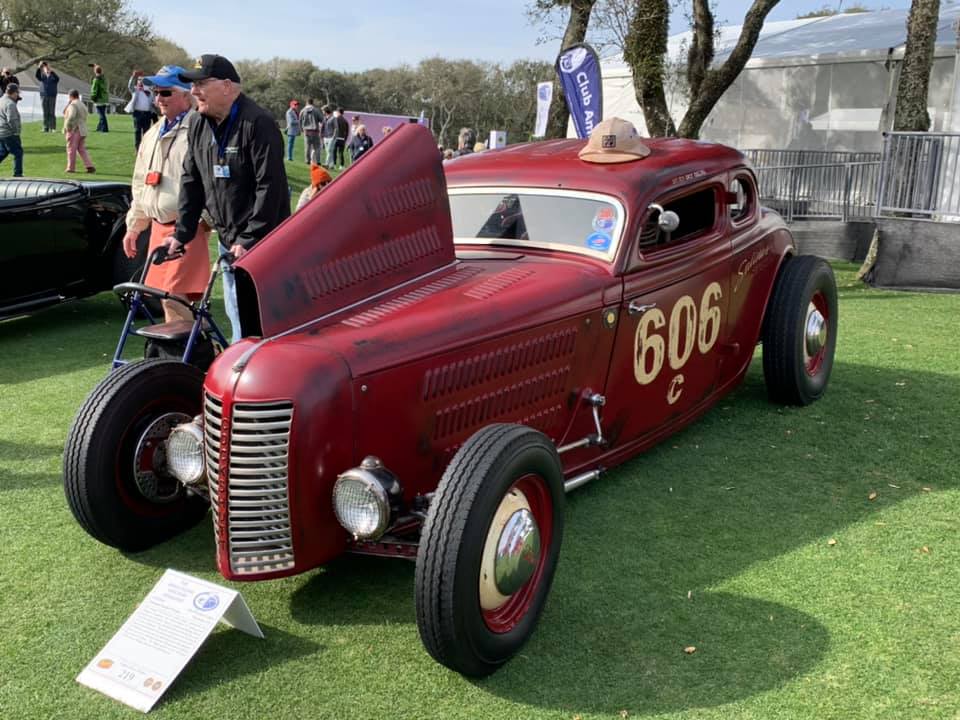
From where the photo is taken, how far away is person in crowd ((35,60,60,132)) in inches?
818

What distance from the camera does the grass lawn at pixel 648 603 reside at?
8.80 feet

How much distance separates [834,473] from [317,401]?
285 cm

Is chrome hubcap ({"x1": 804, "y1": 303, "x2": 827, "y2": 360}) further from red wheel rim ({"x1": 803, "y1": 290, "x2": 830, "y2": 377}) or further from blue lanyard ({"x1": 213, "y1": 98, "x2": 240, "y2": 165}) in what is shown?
blue lanyard ({"x1": 213, "y1": 98, "x2": 240, "y2": 165})

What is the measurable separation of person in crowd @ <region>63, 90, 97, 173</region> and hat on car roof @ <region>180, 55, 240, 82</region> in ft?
42.6

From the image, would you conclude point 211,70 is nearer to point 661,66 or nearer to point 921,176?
point 921,176

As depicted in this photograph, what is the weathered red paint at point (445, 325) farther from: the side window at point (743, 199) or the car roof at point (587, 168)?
the side window at point (743, 199)

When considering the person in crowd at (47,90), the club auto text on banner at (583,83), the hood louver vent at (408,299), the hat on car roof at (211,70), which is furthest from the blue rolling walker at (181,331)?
the person in crowd at (47,90)

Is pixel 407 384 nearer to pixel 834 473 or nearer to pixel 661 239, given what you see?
pixel 661 239

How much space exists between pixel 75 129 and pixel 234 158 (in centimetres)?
1357

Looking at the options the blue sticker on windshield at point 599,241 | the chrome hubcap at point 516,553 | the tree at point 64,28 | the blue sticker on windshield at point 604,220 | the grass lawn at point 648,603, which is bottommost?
the grass lawn at point 648,603

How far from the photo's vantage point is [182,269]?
211 inches

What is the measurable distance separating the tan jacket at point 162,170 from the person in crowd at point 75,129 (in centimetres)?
1179

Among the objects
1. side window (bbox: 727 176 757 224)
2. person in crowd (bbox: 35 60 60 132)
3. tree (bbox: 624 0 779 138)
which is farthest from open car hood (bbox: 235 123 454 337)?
person in crowd (bbox: 35 60 60 132)

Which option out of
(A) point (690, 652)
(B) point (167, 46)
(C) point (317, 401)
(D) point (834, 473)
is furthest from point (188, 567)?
(B) point (167, 46)
